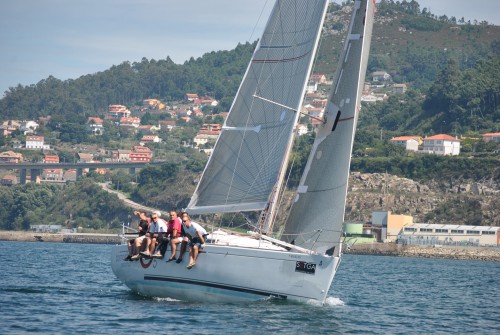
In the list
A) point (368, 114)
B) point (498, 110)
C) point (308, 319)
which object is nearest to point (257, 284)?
point (308, 319)

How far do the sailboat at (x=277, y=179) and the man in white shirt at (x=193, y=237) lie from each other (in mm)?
197

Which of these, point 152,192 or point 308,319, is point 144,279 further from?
point 152,192

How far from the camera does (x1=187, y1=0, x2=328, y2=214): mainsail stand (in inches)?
1067

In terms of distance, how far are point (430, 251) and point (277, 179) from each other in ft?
240

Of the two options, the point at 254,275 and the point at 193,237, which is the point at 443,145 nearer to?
the point at 193,237

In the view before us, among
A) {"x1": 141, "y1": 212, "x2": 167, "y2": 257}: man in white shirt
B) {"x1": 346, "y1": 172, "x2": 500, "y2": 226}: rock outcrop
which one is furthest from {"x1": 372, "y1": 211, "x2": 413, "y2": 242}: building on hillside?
{"x1": 141, "y1": 212, "x2": 167, "y2": 257}: man in white shirt

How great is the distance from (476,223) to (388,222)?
423 inches

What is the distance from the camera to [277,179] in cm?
2684

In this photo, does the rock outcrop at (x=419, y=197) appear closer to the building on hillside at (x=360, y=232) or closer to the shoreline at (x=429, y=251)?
the building on hillside at (x=360, y=232)

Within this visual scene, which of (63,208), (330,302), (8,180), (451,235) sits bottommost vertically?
(63,208)

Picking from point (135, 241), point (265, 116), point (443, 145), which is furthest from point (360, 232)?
point (135, 241)

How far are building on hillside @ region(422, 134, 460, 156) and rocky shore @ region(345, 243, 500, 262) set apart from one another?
35635 mm

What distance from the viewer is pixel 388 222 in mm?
106500

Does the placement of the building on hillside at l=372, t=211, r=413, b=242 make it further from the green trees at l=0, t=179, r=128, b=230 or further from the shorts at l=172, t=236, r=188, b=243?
the shorts at l=172, t=236, r=188, b=243
